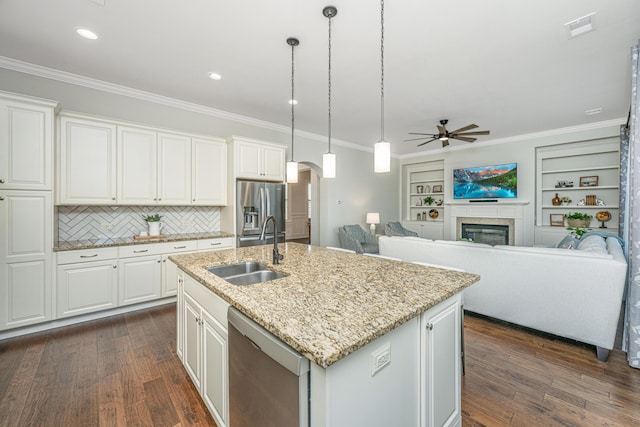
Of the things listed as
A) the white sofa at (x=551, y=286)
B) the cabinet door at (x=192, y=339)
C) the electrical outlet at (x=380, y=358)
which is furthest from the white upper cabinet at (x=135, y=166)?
the electrical outlet at (x=380, y=358)

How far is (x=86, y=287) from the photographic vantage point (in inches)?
116

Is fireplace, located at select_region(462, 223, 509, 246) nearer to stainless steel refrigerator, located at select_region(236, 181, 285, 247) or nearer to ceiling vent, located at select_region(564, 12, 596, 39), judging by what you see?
ceiling vent, located at select_region(564, 12, 596, 39)

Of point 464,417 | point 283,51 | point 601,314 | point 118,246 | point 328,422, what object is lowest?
point 464,417

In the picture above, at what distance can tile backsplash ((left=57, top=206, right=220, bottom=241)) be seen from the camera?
323 centimetres

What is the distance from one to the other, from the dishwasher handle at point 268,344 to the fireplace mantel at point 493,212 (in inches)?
247

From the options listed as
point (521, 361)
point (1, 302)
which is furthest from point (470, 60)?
point (1, 302)

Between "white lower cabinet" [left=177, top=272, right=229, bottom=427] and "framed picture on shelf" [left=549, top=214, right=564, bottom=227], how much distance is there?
21.6 ft

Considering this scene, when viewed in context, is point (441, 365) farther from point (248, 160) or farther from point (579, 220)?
point (579, 220)

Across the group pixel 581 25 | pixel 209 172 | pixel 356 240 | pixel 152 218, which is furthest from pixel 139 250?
pixel 581 25

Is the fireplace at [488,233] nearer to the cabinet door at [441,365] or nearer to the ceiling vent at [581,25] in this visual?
the ceiling vent at [581,25]

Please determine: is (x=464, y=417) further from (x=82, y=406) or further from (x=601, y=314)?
(x=82, y=406)

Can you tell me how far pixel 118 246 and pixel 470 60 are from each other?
14.3 ft

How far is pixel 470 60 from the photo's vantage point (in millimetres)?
2818

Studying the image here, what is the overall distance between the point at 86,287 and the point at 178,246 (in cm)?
98
